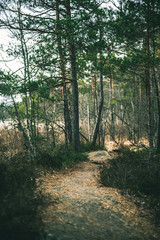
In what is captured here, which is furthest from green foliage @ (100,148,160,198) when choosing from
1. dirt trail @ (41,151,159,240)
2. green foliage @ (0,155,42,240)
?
green foliage @ (0,155,42,240)

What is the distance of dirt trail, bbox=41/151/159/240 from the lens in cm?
272

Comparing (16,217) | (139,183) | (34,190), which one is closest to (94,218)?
(34,190)

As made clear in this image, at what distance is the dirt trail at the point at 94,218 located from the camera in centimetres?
272

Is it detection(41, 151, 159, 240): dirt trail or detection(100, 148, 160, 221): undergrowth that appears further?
detection(100, 148, 160, 221): undergrowth

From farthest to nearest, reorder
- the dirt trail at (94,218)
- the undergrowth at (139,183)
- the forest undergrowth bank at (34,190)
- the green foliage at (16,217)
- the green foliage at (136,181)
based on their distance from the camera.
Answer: the green foliage at (136,181) → the undergrowth at (139,183) → the dirt trail at (94,218) → the forest undergrowth bank at (34,190) → the green foliage at (16,217)

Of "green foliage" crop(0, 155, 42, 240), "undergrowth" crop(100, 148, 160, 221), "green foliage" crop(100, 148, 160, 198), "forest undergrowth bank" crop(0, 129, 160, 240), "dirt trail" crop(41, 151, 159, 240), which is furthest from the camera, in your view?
"green foliage" crop(100, 148, 160, 198)

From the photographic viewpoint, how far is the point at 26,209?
251 centimetres

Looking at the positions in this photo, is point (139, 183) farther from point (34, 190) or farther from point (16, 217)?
point (16, 217)

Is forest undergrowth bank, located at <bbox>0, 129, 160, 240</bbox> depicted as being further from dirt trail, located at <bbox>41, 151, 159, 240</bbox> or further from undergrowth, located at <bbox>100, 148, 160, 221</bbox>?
dirt trail, located at <bbox>41, 151, 159, 240</bbox>

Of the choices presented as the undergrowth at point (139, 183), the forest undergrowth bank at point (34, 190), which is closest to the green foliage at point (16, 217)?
the forest undergrowth bank at point (34, 190)

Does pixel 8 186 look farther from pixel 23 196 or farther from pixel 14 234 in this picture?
pixel 14 234

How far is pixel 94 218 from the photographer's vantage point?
338 centimetres

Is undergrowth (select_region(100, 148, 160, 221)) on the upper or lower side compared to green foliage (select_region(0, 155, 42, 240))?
lower

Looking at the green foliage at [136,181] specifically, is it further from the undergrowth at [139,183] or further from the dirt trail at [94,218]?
the dirt trail at [94,218]
